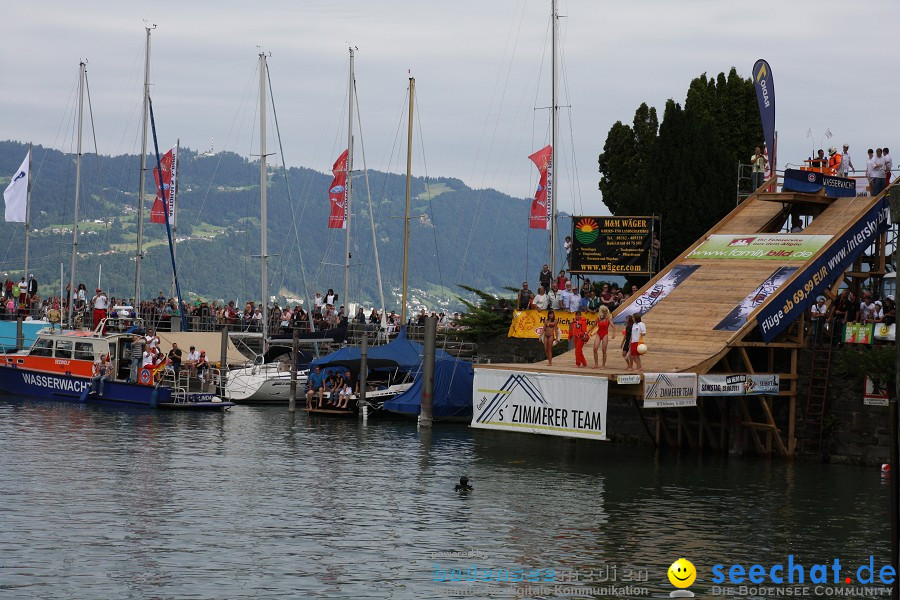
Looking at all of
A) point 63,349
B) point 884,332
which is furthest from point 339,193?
point 884,332

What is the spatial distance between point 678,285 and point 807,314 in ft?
15.0

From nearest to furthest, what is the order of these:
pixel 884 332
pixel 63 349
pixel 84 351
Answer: pixel 884 332, pixel 84 351, pixel 63 349

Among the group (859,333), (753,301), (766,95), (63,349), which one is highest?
(766,95)

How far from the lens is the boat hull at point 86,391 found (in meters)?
52.2

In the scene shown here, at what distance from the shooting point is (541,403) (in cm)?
3694

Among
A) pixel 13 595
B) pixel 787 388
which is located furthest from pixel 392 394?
pixel 13 595

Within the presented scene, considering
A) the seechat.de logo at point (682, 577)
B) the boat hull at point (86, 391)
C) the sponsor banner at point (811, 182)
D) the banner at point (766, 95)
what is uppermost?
the banner at point (766, 95)

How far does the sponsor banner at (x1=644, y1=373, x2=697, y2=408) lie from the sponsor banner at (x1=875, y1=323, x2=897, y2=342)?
21.1 feet

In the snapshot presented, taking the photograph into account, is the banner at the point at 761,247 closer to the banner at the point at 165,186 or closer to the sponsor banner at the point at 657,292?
the sponsor banner at the point at 657,292

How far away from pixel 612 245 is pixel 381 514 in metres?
25.2

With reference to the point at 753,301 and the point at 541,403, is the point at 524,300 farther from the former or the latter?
the point at 541,403

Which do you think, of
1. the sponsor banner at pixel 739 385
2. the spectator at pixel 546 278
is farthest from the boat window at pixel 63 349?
the sponsor banner at pixel 739 385

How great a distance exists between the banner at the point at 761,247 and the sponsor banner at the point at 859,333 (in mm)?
2985

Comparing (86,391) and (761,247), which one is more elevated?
(761,247)
